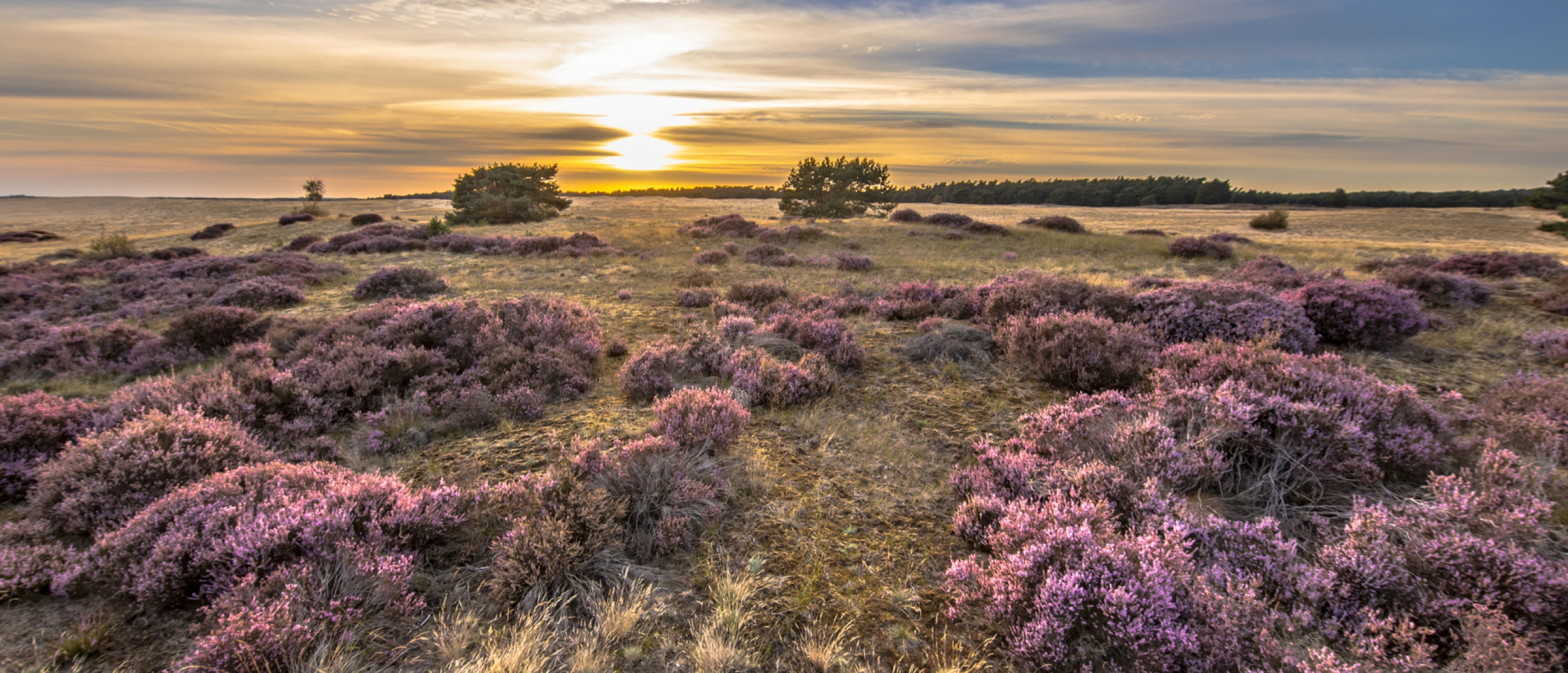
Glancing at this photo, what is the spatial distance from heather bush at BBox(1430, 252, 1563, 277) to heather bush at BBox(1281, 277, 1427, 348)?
29.5ft

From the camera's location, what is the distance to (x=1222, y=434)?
411 centimetres

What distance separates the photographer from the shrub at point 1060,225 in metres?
27.1

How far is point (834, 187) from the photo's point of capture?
1555 inches

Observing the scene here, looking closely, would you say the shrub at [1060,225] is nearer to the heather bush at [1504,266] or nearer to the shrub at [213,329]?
the heather bush at [1504,266]

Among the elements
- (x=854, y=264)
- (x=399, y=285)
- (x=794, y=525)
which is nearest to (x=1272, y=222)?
(x=854, y=264)

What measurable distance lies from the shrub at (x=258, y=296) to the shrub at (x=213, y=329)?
126 inches

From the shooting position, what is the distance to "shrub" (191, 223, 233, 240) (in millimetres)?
27781

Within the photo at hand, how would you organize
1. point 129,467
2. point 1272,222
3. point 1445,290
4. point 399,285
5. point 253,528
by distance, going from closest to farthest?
1. point 253,528
2. point 129,467
3. point 1445,290
4. point 399,285
5. point 1272,222

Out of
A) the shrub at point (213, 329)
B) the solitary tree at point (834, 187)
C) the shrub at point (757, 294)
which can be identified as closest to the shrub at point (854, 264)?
the shrub at point (757, 294)

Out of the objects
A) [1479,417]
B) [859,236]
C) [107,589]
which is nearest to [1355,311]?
[1479,417]

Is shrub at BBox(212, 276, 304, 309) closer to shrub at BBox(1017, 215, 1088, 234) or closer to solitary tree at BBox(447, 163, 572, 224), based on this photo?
solitary tree at BBox(447, 163, 572, 224)

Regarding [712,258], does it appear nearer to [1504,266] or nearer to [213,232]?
[1504,266]

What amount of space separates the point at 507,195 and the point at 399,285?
84.4ft

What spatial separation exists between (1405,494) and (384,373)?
9718 mm
